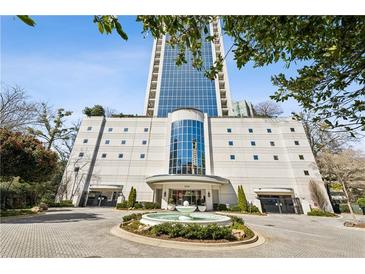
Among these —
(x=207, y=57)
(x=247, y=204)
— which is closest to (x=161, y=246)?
(x=247, y=204)

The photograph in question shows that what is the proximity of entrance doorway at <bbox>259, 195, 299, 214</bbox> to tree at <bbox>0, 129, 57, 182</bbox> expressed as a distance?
799 inches

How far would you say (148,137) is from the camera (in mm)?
25375

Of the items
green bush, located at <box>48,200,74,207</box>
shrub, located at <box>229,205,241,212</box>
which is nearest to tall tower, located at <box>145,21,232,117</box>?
shrub, located at <box>229,205,241,212</box>

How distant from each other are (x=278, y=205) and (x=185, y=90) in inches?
874

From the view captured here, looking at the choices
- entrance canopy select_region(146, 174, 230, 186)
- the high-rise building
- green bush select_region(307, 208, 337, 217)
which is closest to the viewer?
green bush select_region(307, 208, 337, 217)

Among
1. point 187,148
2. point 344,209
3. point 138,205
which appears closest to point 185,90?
point 187,148

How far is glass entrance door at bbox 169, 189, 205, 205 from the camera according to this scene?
69.2 ft

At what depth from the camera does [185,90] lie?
3262cm

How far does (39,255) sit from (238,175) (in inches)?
816

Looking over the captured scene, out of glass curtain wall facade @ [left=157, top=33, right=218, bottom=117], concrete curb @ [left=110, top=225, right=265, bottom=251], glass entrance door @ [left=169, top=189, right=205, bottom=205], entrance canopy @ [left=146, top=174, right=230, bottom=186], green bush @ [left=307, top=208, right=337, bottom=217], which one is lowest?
concrete curb @ [left=110, top=225, right=265, bottom=251]

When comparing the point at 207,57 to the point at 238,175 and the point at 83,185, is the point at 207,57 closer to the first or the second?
the point at 238,175

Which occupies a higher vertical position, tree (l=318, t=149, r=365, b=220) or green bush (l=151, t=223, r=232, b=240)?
tree (l=318, t=149, r=365, b=220)

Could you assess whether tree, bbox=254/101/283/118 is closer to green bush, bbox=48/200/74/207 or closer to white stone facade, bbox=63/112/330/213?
white stone facade, bbox=63/112/330/213
